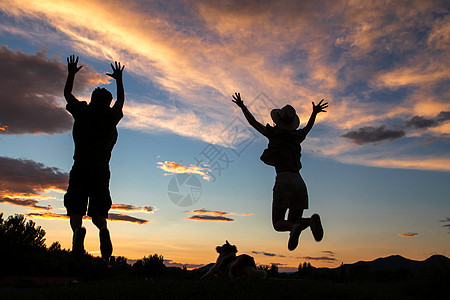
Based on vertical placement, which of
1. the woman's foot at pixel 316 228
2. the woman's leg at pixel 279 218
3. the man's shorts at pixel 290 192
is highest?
the man's shorts at pixel 290 192

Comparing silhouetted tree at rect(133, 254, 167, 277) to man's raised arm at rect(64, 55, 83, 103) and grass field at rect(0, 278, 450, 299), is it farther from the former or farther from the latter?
man's raised arm at rect(64, 55, 83, 103)

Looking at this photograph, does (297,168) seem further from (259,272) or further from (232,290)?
(232,290)

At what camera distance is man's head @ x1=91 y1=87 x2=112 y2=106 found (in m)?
9.02

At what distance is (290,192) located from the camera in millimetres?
10031

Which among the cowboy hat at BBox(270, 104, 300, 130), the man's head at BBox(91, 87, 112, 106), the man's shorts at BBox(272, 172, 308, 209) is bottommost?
the man's shorts at BBox(272, 172, 308, 209)

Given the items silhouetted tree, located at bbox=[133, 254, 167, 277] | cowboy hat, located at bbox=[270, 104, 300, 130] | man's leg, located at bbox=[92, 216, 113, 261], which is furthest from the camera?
silhouetted tree, located at bbox=[133, 254, 167, 277]

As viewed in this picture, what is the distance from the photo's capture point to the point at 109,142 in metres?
8.73

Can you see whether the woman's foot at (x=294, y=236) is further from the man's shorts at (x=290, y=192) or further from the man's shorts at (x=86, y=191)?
the man's shorts at (x=86, y=191)

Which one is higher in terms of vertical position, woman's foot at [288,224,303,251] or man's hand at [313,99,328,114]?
man's hand at [313,99,328,114]

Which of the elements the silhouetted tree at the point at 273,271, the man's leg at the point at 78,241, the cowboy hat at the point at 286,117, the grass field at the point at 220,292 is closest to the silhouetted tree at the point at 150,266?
the silhouetted tree at the point at 273,271

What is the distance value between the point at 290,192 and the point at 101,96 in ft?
17.3

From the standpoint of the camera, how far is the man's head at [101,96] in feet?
29.6

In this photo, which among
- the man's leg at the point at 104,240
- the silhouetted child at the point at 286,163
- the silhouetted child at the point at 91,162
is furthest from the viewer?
the silhouetted child at the point at 286,163

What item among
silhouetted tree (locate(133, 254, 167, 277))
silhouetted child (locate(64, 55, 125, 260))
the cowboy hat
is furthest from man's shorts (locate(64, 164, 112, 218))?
silhouetted tree (locate(133, 254, 167, 277))
